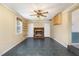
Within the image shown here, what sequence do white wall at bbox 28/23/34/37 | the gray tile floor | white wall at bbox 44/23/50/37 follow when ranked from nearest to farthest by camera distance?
1. the gray tile floor
2. white wall at bbox 28/23/34/37
3. white wall at bbox 44/23/50/37

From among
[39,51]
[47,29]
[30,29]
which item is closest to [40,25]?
[47,29]

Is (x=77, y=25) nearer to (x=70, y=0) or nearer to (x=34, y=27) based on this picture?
(x=34, y=27)

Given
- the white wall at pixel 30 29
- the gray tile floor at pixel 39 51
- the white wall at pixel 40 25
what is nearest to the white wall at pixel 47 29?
the white wall at pixel 40 25

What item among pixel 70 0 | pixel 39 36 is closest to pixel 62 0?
pixel 70 0

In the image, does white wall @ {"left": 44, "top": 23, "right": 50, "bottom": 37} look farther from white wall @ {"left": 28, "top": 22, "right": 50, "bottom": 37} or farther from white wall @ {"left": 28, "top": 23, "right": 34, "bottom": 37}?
white wall @ {"left": 28, "top": 23, "right": 34, "bottom": 37}

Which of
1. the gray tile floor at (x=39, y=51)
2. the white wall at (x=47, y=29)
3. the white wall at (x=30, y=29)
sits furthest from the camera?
the white wall at (x=47, y=29)

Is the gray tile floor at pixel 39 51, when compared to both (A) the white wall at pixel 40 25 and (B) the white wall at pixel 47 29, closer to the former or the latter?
(A) the white wall at pixel 40 25

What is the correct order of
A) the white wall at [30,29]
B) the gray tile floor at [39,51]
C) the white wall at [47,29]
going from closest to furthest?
the gray tile floor at [39,51]
the white wall at [30,29]
the white wall at [47,29]

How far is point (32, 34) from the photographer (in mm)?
12891

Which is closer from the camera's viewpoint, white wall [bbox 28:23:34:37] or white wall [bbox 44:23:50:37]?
white wall [bbox 28:23:34:37]

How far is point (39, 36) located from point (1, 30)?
26.9 feet

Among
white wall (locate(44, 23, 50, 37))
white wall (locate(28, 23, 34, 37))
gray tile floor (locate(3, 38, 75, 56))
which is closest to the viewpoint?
gray tile floor (locate(3, 38, 75, 56))

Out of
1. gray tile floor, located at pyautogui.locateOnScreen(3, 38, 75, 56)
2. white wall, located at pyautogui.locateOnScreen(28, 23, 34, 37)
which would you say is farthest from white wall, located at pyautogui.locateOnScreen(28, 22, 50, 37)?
gray tile floor, located at pyautogui.locateOnScreen(3, 38, 75, 56)

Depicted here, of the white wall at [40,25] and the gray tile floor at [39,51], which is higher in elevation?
the white wall at [40,25]
